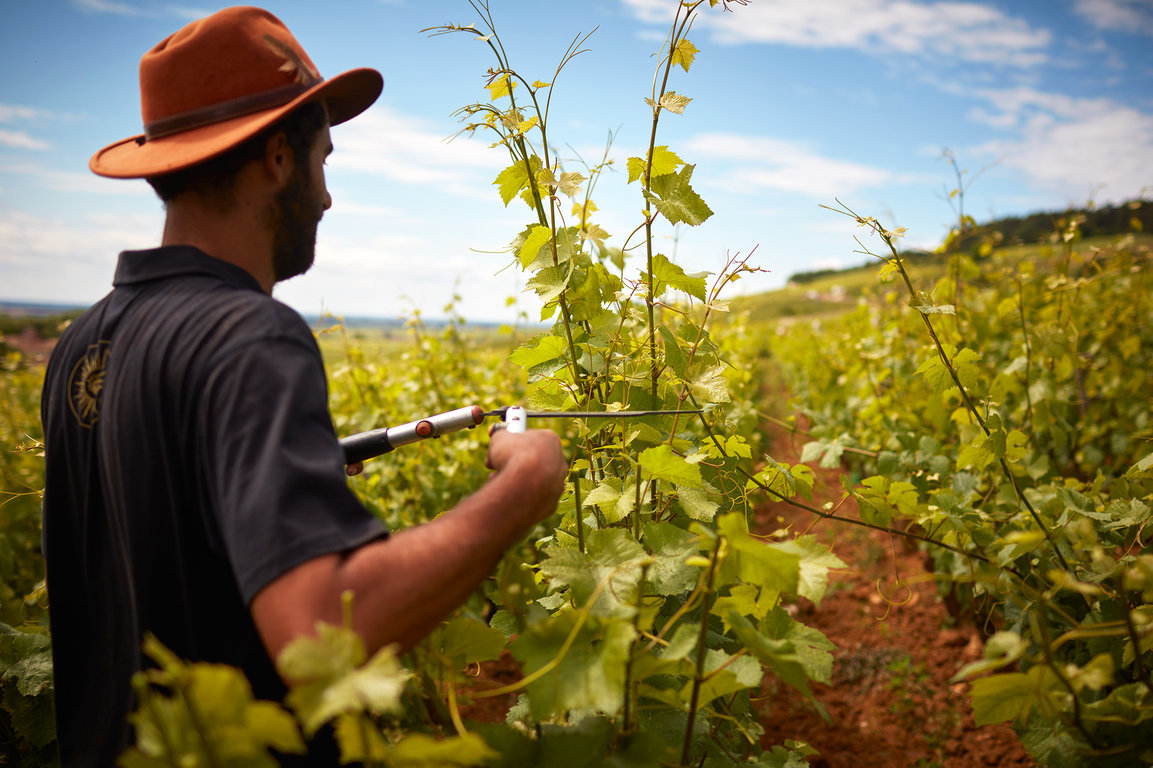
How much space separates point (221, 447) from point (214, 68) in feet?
→ 2.65

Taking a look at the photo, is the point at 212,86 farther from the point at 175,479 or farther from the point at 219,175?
the point at 175,479

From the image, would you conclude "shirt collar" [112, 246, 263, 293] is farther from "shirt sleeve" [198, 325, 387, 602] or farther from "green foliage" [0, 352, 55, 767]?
"green foliage" [0, 352, 55, 767]

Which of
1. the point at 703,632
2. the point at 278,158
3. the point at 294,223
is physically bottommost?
the point at 703,632

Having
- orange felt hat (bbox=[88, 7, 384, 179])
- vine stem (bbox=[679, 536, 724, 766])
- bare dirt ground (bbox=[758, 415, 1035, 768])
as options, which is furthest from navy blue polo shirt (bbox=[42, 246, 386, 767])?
bare dirt ground (bbox=[758, 415, 1035, 768])

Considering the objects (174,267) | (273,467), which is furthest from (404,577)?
(174,267)

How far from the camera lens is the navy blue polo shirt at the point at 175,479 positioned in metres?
0.84

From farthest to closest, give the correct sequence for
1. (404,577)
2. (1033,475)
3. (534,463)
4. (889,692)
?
(889,692) < (1033,475) < (534,463) < (404,577)

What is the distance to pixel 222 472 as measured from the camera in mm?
872

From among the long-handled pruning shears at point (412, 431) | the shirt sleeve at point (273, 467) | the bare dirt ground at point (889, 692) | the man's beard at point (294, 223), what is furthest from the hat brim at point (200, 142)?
the bare dirt ground at point (889, 692)

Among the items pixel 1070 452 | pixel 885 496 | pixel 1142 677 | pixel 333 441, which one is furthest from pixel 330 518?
pixel 1070 452

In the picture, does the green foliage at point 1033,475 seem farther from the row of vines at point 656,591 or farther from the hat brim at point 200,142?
the hat brim at point 200,142

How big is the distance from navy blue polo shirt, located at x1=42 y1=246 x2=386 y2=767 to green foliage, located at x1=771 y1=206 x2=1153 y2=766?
3.19 feet

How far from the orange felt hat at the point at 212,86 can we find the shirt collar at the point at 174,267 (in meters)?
0.16

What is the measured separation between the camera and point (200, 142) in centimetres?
119
